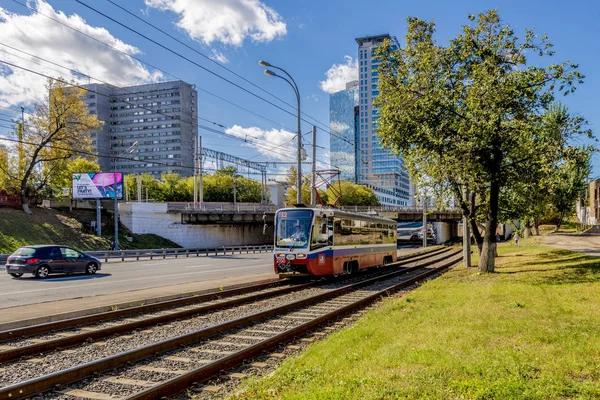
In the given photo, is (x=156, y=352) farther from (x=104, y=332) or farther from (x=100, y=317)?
(x=100, y=317)

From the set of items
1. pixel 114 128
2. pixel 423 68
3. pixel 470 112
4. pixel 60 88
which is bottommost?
pixel 470 112

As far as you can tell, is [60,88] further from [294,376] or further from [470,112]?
[294,376]

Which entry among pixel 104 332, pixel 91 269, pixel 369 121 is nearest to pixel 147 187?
pixel 91 269

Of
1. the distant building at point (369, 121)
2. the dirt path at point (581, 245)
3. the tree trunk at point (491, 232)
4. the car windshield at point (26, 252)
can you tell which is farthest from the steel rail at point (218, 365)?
the distant building at point (369, 121)

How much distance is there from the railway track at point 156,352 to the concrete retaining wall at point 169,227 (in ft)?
134

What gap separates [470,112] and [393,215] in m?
53.4

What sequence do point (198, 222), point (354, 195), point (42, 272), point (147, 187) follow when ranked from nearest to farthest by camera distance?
point (42, 272)
point (198, 222)
point (147, 187)
point (354, 195)

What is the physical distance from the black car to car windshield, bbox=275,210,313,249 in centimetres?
1116

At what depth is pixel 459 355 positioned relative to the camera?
21.9 ft

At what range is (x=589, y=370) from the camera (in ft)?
19.3

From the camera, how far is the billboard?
4297 cm

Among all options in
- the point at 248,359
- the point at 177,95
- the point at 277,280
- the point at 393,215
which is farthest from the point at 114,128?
the point at 248,359

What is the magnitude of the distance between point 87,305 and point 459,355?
9847 mm

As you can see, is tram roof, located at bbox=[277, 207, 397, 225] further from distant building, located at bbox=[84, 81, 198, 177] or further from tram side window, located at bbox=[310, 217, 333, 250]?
distant building, located at bbox=[84, 81, 198, 177]
